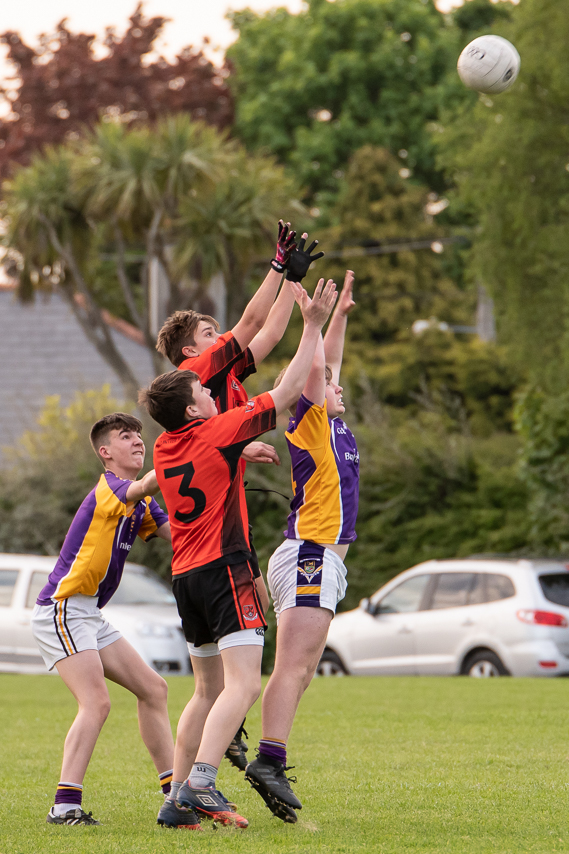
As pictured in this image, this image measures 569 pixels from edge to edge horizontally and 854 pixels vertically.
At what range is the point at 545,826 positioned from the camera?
17.4 ft

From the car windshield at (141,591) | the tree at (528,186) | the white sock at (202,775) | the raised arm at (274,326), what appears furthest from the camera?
the car windshield at (141,591)

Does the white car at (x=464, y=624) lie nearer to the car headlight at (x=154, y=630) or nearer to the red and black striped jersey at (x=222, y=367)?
the car headlight at (x=154, y=630)

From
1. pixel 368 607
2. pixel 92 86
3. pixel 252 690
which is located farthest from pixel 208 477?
pixel 92 86

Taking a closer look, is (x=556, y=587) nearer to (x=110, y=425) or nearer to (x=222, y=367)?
(x=110, y=425)

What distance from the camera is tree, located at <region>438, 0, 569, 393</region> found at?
15.1m

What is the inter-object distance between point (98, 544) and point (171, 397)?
102 centimetres

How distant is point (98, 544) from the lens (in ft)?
19.6

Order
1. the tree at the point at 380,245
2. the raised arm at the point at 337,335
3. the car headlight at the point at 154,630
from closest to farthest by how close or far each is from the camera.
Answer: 1. the raised arm at the point at 337,335
2. the car headlight at the point at 154,630
3. the tree at the point at 380,245

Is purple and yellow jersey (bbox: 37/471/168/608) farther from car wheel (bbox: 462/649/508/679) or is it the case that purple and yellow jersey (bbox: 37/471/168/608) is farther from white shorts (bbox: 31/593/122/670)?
car wheel (bbox: 462/649/508/679)

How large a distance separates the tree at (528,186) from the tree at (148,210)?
25.6 feet

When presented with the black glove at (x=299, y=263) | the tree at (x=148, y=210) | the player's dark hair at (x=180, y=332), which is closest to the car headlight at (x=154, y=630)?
the tree at (x=148, y=210)

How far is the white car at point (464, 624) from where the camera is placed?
46.6ft

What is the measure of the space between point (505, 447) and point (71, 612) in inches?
669

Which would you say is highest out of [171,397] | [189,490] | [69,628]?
[171,397]
